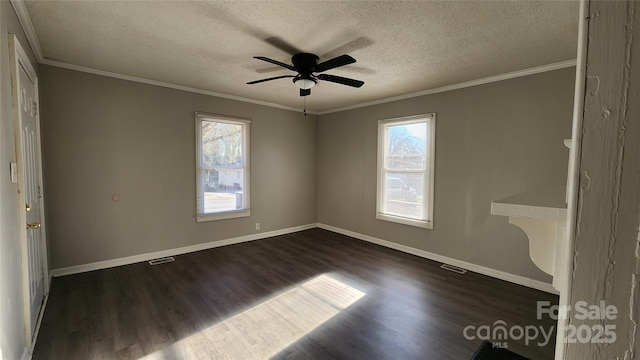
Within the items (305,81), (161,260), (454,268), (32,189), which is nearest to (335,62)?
(305,81)

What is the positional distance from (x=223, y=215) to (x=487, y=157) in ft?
13.1

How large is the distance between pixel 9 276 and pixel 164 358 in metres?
1.08

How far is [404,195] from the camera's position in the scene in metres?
4.55

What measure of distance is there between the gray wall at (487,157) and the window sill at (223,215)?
90.1 inches

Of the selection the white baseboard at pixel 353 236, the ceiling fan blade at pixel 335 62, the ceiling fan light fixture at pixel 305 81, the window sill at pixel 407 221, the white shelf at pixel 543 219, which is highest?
the ceiling fan blade at pixel 335 62

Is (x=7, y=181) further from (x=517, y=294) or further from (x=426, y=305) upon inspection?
(x=517, y=294)

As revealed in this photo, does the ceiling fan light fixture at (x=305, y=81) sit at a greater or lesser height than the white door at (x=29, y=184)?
greater

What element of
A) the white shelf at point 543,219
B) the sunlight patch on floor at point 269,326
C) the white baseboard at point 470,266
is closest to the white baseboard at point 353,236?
the white baseboard at point 470,266

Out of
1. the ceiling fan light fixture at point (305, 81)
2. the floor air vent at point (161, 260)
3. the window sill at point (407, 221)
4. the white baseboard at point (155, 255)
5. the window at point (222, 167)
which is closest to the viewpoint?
the ceiling fan light fixture at point (305, 81)

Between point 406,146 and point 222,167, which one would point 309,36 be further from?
point 222,167

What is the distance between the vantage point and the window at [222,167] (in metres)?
4.39

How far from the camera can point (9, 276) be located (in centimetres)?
161

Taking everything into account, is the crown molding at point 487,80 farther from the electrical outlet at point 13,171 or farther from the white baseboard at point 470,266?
the electrical outlet at point 13,171

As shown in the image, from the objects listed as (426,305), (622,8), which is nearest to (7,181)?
(622,8)
